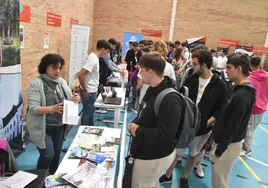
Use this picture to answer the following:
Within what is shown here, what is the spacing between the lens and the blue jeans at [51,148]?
2311 millimetres

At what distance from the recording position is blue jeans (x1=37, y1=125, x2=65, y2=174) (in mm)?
2311

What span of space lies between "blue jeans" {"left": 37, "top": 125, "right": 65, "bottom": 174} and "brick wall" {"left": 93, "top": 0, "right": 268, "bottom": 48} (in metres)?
8.82

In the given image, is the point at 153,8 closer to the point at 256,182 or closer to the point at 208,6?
the point at 208,6

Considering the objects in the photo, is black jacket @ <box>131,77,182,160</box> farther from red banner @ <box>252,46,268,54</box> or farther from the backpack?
red banner @ <box>252,46,268,54</box>

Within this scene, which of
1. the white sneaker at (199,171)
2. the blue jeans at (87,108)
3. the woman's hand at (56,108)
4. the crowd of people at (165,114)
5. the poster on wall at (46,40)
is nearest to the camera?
the crowd of people at (165,114)

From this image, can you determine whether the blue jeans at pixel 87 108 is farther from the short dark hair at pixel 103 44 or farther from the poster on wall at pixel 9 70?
the poster on wall at pixel 9 70

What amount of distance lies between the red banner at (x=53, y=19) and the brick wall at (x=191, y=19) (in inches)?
209

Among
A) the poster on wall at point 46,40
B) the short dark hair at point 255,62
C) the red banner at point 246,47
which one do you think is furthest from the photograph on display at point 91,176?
the red banner at point 246,47

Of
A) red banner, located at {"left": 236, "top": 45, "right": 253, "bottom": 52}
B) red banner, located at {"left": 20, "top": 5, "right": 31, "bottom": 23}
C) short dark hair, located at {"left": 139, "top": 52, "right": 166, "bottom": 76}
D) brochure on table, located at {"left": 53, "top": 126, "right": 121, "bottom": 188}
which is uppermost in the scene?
red banner, located at {"left": 236, "top": 45, "right": 253, "bottom": 52}

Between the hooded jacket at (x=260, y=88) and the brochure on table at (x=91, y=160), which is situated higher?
the hooded jacket at (x=260, y=88)

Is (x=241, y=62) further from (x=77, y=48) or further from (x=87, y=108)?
(x=77, y=48)

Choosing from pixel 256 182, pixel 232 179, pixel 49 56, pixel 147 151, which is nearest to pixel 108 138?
pixel 147 151

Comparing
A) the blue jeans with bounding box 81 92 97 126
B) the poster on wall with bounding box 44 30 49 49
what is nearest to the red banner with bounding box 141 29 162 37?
the poster on wall with bounding box 44 30 49 49

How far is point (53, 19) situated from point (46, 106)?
355cm
